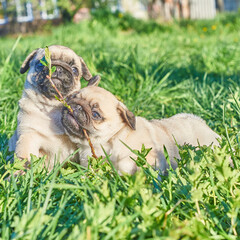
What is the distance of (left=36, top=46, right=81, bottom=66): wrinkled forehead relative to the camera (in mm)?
3178

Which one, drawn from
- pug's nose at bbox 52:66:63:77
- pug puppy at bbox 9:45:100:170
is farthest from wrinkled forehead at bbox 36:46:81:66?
pug's nose at bbox 52:66:63:77

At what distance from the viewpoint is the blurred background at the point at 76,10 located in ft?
48.5

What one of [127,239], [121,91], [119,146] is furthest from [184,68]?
[127,239]

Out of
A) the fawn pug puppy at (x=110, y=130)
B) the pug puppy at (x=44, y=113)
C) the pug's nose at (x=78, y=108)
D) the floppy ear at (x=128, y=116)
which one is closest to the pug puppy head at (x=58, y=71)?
the pug puppy at (x=44, y=113)

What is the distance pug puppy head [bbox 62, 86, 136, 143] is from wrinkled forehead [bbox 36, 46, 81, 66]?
558 mm

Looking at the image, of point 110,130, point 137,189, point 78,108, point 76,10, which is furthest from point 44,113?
point 76,10

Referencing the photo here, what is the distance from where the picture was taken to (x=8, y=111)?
3889mm

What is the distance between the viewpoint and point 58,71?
3.01 meters

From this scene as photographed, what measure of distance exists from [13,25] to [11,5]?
3.31ft

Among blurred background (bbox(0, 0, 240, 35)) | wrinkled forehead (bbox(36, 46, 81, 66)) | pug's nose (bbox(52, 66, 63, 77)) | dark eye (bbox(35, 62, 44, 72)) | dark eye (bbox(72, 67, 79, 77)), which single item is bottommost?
blurred background (bbox(0, 0, 240, 35))

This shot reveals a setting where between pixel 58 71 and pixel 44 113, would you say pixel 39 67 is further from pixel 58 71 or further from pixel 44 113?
pixel 44 113

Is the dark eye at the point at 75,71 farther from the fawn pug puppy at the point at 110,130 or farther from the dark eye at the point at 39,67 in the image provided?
the fawn pug puppy at the point at 110,130

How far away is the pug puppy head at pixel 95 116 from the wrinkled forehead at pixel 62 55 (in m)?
0.56

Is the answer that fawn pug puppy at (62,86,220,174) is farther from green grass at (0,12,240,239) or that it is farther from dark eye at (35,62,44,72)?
dark eye at (35,62,44,72)
